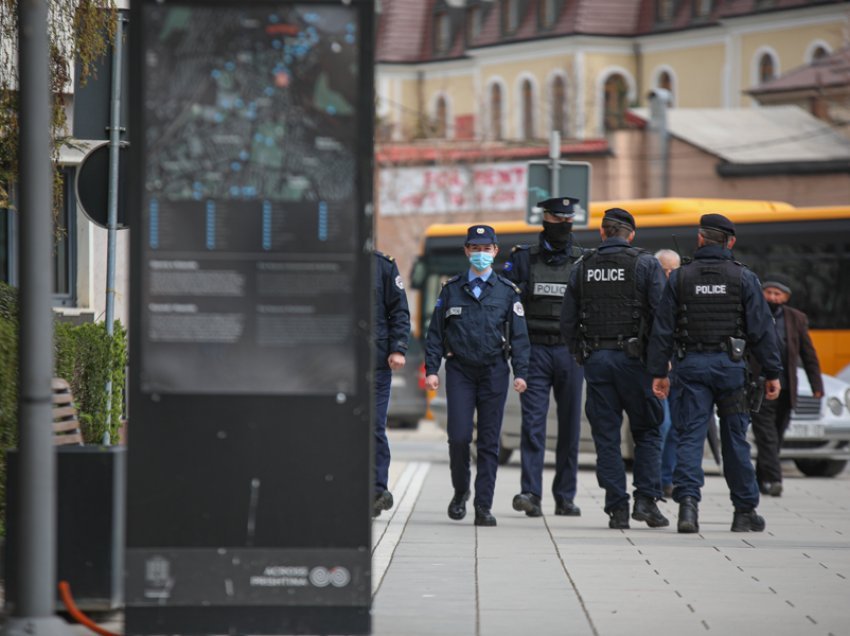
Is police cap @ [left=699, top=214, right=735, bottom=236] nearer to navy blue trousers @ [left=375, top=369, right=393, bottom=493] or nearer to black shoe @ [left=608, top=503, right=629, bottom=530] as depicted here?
black shoe @ [left=608, top=503, right=629, bottom=530]

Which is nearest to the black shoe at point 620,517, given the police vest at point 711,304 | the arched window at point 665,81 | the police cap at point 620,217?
the police vest at point 711,304

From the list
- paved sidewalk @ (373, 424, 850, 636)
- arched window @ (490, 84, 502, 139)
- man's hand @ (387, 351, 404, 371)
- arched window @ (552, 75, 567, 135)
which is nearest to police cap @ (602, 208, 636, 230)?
man's hand @ (387, 351, 404, 371)

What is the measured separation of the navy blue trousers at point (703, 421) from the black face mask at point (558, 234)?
1524mm

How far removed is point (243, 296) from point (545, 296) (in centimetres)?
650

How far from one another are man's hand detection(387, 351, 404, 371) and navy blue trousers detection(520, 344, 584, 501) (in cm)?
104

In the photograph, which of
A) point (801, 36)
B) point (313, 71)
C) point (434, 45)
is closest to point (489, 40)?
point (434, 45)

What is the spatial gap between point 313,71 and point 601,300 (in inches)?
221

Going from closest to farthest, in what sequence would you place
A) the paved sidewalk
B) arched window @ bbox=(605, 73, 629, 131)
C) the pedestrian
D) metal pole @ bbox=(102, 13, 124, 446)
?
the paved sidewalk, metal pole @ bbox=(102, 13, 124, 446), the pedestrian, arched window @ bbox=(605, 73, 629, 131)

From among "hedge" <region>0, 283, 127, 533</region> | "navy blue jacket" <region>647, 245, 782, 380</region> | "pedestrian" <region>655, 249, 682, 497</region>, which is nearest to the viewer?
"hedge" <region>0, 283, 127, 533</region>

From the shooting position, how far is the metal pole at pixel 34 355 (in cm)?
659

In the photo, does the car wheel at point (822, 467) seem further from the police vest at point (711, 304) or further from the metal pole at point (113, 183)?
the metal pole at point (113, 183)

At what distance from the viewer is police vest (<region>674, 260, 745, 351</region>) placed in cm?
1156

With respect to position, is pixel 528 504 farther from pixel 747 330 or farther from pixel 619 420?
pixel 747 330

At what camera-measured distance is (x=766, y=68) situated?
72438mm
